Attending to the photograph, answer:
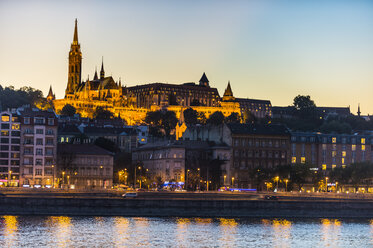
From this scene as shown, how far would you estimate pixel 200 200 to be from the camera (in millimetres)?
103188

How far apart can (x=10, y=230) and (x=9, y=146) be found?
66512 mm

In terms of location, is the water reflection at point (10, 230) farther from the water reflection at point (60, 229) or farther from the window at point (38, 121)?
the window at point (38, 121)

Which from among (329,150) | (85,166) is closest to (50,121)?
(85,166)

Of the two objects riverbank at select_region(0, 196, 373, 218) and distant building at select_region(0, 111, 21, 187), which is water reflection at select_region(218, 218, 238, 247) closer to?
riverbank at select_region(0, 196, 373, 218)

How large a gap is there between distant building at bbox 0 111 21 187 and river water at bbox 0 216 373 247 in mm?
51692

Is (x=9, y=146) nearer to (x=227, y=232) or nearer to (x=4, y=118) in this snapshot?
(x=4, y=118)

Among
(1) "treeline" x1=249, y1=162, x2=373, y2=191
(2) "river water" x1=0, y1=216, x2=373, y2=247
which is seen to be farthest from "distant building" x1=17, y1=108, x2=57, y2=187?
(2) "river water" x1=0, y1=216, x2=373, y2=247

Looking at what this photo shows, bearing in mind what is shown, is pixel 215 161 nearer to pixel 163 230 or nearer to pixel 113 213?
pixel 113 213

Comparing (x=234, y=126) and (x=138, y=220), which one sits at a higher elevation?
(x=234, y=126)

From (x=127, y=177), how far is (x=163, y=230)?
83.8m

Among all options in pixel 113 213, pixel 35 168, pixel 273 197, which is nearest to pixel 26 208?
pixel 113 213

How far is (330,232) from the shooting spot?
91625 millimetres

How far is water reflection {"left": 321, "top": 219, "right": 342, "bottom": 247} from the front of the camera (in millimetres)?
82938

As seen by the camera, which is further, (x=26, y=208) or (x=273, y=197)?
(x=273, y=197)
